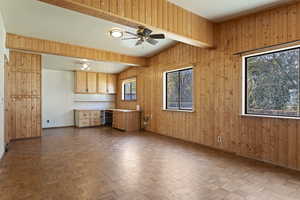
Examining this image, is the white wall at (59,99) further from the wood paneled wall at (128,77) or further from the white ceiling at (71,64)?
the wood paneled wall at (128,77)

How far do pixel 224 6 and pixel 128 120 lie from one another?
4988mm

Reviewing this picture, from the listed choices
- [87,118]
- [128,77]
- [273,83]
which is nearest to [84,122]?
[87,118]

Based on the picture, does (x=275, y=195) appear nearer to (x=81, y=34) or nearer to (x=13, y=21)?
(x=81, y=34)

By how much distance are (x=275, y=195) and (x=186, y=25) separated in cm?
323

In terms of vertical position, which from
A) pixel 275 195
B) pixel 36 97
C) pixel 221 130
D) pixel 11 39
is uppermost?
pixel 11 39

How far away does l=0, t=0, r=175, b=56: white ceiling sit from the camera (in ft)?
10.9

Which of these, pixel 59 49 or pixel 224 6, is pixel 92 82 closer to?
pixel 59 49

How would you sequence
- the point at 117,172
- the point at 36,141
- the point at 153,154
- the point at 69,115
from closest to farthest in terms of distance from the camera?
the point at 117,172 < the point at 153,154 < the point at 36,141 < the point at 69,115

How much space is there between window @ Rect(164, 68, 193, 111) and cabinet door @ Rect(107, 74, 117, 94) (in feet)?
12.4

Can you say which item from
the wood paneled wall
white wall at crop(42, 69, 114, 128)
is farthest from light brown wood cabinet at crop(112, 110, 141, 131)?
white wall at crop(42, 69, 114, 128)

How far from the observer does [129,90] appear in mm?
8438

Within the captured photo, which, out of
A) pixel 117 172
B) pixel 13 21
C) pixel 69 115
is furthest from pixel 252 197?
pixel 69 115

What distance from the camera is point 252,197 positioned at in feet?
7.45

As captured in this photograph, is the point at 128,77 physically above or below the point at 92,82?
above
